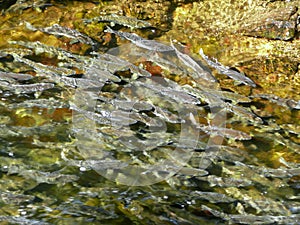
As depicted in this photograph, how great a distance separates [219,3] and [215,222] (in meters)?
3.97

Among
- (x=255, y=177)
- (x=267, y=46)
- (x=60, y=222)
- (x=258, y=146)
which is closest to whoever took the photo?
(x=60, y=222)

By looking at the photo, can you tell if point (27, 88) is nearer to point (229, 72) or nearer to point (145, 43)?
point (145, 43)

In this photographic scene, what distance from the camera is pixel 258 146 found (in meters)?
4.56

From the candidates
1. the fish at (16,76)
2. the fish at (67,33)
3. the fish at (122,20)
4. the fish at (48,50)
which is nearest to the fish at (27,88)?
the fish at (16,76)

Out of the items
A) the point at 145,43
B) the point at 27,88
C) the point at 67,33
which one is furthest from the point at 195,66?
the point at 27,88

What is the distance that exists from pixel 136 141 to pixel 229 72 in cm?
196

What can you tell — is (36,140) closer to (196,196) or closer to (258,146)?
(196,196)

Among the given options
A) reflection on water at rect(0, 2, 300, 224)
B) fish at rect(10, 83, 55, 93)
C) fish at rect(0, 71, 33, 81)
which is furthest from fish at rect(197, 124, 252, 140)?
fish at rect(0, 71, 33, 81)

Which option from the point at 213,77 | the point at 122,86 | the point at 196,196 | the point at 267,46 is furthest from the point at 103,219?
the point at 267,46

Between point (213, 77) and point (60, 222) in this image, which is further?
point (213, 77)

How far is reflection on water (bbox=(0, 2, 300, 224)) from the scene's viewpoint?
11.5ft

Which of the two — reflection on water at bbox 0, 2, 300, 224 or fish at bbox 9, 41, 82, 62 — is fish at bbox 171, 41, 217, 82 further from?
fish at bbox 9, 41, 82, 62

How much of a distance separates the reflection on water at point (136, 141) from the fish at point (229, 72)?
2 centimetres

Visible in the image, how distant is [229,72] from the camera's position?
574 centimetres
